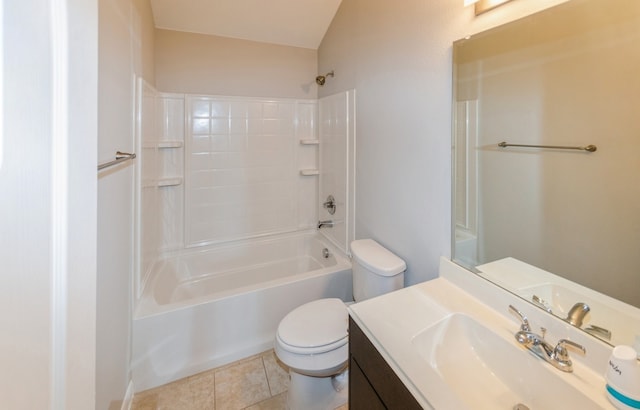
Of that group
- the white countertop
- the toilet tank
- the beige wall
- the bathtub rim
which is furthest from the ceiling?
the white countertop

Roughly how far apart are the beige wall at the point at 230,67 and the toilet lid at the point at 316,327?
6.60ft

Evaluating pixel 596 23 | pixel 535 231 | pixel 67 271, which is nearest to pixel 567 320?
pixel 535 231

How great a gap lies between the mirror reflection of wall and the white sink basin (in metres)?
0.29

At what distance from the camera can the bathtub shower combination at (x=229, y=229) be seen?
5.70ft

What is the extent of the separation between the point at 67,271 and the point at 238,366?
1.60 meters

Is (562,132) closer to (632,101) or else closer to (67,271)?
(632,101)

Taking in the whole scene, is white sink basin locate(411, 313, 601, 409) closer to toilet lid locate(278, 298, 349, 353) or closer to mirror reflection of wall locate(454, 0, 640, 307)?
mirror reflection of wall locate(454, 0, 640, 307)

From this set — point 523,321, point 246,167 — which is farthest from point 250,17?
point 523,321

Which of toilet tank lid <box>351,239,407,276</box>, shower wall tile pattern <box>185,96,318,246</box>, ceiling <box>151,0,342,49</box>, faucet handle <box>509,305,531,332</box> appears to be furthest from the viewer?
shower wall tile pattern <box>185,96,318,246</box>

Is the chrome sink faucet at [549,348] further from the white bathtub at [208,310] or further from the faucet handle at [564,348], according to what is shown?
the white bathtub at [208,310]

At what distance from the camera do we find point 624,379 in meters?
0.62

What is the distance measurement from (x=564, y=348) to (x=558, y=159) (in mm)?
572

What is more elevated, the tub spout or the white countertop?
the tub spout

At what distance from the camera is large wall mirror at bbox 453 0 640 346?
764 mm
